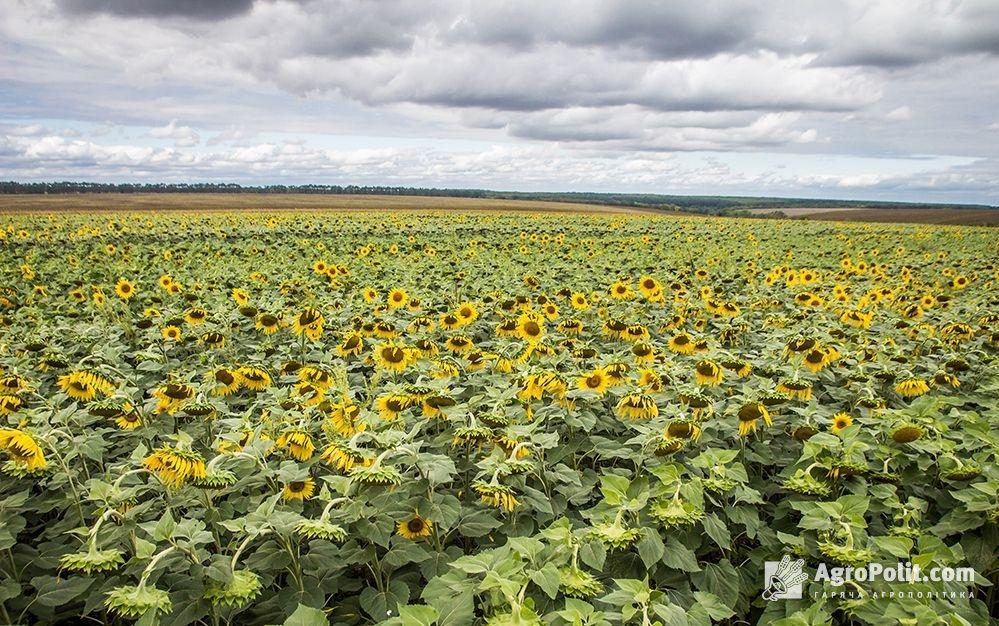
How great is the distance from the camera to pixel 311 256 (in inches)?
680

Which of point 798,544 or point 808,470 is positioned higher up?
point 808,470

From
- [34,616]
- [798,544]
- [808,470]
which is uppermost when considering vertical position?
[808,470]

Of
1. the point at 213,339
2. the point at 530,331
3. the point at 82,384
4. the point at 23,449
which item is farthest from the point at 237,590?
the point at 213,339

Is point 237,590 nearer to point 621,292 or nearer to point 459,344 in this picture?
point 459,344

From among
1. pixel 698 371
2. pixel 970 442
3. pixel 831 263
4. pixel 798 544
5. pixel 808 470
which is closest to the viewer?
pixel 798 544

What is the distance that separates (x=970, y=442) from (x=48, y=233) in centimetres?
2767

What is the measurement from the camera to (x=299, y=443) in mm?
2785

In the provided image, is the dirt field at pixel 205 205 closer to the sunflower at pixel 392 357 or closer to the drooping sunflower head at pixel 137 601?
the sunflower at pixel 392 357

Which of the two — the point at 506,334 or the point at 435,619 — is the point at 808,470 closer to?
the point at 435,619

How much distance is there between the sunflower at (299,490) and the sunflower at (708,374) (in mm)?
2647

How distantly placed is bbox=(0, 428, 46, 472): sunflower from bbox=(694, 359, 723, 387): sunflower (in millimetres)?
3787

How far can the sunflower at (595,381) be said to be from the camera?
149 inches

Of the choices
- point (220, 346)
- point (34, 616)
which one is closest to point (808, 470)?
point (34, 616)

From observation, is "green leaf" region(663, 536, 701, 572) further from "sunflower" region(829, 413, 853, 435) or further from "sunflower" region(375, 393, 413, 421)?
"sunflower" region(829, 413, 853, 435)
